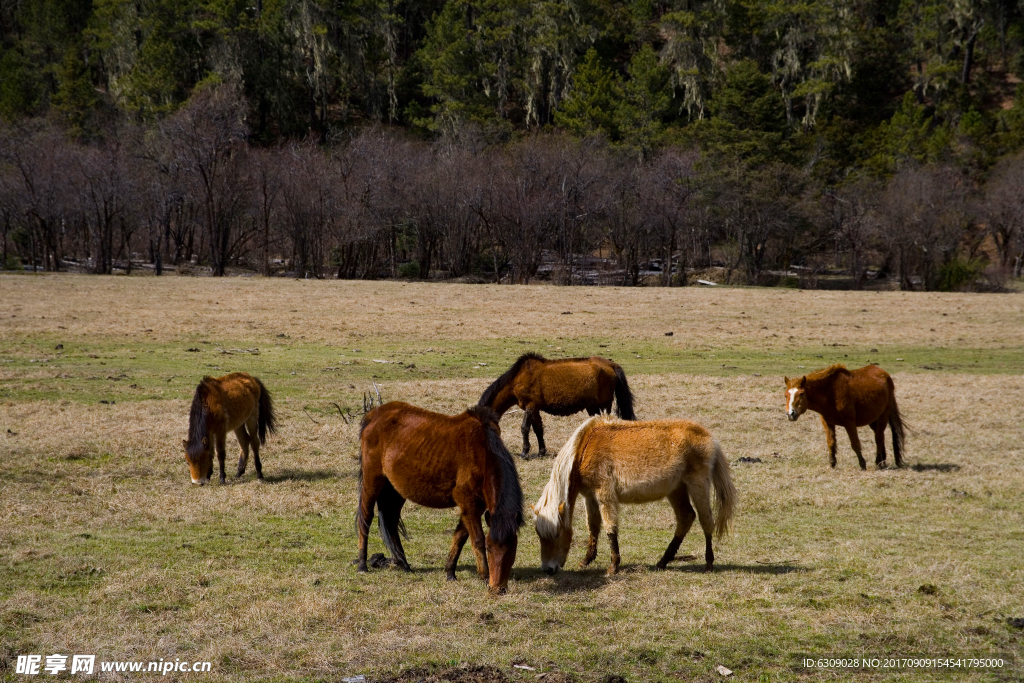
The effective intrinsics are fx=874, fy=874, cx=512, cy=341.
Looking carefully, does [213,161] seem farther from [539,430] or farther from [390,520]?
[390,520]

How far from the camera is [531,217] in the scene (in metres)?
55.2

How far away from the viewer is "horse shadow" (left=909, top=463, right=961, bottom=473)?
13.2 meters

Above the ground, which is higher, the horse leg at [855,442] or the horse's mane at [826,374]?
the horse's mane at [826,374]

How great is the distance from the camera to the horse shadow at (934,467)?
13164 millimetres

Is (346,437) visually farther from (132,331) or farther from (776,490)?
(132,331)

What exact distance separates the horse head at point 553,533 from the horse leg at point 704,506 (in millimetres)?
1224

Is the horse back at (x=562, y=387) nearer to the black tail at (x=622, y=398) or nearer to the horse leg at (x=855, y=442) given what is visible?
the black tail at (x=622, y=398)

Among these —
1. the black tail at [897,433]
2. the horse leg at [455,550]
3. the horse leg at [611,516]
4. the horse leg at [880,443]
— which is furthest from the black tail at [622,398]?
the horse leg at [455,550]

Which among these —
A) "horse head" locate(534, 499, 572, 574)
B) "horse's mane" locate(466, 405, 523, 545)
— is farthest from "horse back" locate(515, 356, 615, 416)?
"horse's mane" locate(466, 405, 523, 545)

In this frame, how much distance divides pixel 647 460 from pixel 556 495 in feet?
3.05

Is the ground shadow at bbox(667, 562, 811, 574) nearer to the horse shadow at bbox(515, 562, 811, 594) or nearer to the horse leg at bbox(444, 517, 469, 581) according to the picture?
the horse shadow at bbox(515, 562, 811, 594)

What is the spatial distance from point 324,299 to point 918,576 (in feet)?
107

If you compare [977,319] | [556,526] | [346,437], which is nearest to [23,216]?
[346,437]

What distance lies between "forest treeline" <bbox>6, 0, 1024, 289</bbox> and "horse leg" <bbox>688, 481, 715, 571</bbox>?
46925 mm
